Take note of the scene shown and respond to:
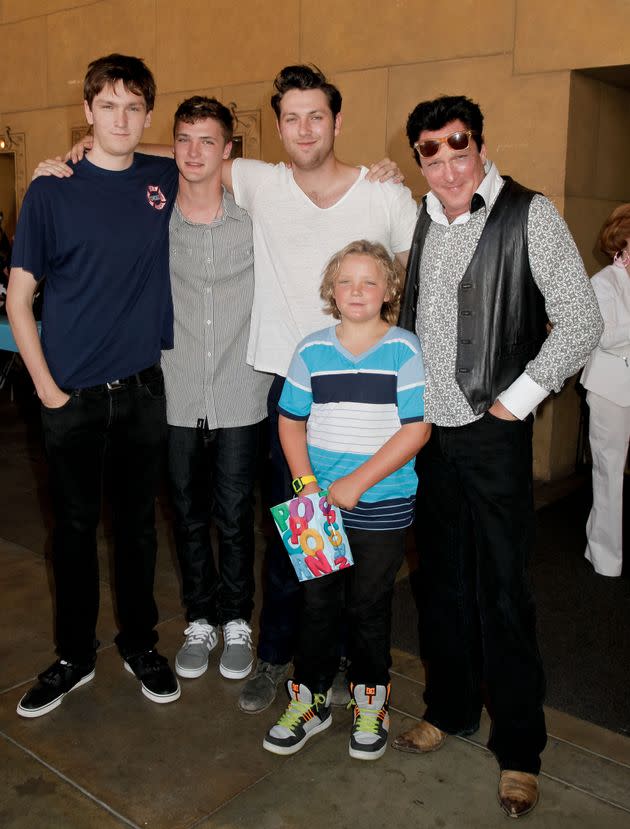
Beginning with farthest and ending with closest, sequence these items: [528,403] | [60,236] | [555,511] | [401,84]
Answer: [401,84] → [555,511] → [60,236] → [528,403]

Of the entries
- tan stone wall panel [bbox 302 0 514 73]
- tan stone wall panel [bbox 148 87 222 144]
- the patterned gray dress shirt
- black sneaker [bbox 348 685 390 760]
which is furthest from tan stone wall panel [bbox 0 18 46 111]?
black sneaker [bbox 348 685 390 760]

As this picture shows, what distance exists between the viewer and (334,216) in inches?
114

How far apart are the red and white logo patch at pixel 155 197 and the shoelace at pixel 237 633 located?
1.72m

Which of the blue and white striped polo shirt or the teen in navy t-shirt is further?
the teen in navy t-shirt

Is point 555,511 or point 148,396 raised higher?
point 148,396

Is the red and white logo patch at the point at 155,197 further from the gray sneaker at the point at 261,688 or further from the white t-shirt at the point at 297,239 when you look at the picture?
the gray sneaker at the point at 261,688

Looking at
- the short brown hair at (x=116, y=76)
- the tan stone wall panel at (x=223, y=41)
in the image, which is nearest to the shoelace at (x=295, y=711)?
the short brown hair at (x=116, y=76)

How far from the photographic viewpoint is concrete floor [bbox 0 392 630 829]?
250 centimetres

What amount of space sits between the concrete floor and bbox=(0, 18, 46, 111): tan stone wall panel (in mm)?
7805

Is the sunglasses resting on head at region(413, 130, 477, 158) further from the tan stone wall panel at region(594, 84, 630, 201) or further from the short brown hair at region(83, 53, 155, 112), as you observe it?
the tan stone wall panel at region(594, 84, 630, 201)

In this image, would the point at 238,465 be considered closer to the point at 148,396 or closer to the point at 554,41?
the point at 148,396

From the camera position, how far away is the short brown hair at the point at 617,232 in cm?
450

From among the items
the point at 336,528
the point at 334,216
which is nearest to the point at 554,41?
the point at 334,216

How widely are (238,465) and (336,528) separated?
0.75m
